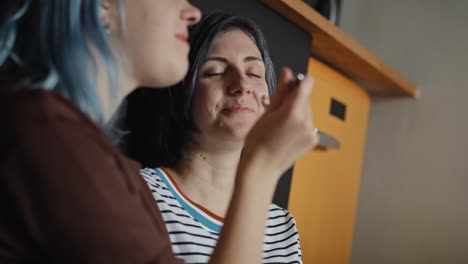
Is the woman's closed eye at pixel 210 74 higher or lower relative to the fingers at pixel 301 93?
higher

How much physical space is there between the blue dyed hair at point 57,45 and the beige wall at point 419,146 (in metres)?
1.48

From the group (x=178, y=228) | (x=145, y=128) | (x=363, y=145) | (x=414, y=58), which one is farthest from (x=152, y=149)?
(x=414, y=58)

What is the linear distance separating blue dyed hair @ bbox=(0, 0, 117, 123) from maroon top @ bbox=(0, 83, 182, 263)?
62 mm

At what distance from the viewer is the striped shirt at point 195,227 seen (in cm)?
82

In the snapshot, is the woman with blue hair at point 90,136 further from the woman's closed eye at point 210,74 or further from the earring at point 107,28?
the woman's closed eye at point 210,74

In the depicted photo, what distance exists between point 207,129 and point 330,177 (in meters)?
0.82

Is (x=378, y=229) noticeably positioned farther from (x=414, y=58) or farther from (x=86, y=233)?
(x=86, y=233)

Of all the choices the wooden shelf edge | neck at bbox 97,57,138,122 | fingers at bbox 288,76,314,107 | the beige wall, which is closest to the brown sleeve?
neck at bbox 97,57,138,122

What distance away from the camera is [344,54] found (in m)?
1.52

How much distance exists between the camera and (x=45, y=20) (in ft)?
1.65

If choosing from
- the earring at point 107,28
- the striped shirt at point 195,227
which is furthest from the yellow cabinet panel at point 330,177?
the earring at point 107,28

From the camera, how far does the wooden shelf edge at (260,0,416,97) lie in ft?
4.20

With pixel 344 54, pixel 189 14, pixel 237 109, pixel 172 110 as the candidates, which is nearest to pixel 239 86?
pixel 237 109

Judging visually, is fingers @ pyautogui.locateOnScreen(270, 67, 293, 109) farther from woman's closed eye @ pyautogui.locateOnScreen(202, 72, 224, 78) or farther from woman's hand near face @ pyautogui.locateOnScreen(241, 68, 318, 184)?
woman's closed eye @ pyautogui.locateOnScreen(202, 72, 224, 78)
